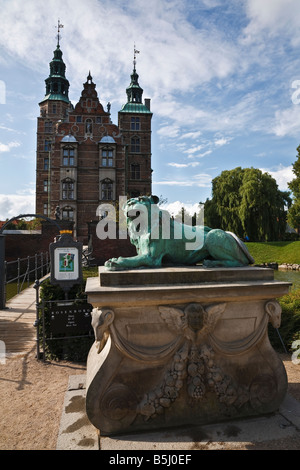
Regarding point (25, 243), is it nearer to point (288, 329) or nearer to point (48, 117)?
point (288, 329)

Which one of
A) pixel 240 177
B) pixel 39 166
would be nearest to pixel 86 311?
pixel 240 177

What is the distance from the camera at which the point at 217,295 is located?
10.6 ft

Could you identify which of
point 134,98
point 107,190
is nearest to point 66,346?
point 107,190

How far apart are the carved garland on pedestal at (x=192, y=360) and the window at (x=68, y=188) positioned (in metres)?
29.6

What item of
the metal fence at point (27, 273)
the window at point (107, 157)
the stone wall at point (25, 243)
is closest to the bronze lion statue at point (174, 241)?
the metal fence at point (27, 273)

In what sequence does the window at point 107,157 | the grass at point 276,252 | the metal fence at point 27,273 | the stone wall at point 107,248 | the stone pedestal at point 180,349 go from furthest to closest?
1. the window at point 107,157
2. the grass at point 276,252
3. the stone wall at point 107,248
4. the metal fence at point 27,273
5. the stone pedestal at point 180,349

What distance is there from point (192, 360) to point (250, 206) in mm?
28312

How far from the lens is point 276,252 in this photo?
29438 mm

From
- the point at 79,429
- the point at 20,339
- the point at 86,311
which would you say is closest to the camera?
the point at 79,429

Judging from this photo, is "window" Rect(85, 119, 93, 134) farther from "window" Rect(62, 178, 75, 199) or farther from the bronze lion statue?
the bronze lion statue

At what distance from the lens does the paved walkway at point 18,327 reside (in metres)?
6.11

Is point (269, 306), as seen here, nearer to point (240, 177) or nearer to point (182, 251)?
point (182, 251)

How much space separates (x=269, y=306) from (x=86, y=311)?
11.0 ft

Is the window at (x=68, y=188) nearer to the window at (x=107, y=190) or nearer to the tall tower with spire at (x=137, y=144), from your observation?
the window at (x=107, y=190)
